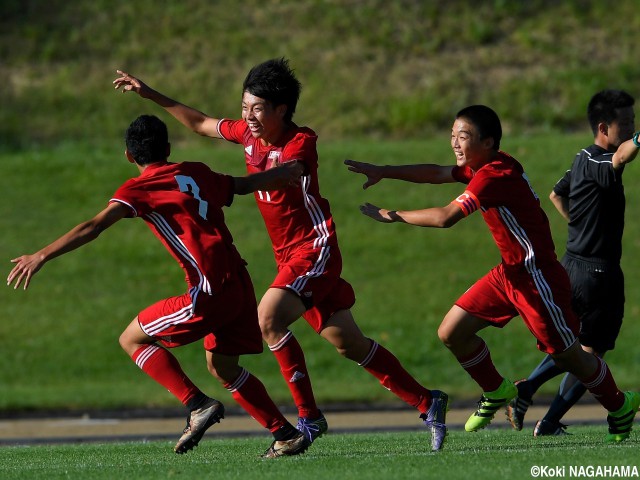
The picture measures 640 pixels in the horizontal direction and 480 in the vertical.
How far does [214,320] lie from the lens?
24.0 feet

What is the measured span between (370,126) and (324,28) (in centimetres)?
405

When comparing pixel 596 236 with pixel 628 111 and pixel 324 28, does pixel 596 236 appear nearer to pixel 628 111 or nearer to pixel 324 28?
pixel 628 111

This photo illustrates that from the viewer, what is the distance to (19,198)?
75.4 ft

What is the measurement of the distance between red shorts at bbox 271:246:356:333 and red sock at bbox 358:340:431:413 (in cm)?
37

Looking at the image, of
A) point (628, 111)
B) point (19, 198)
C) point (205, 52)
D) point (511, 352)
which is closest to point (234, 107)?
point (205, 52)

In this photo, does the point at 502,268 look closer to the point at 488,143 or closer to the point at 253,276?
the point at 488,143

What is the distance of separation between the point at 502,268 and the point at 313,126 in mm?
18608

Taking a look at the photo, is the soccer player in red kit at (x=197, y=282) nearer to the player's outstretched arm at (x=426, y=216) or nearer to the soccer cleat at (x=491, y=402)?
the player's outstretched arm at (x=426, y=216)

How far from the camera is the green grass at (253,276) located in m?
16.8

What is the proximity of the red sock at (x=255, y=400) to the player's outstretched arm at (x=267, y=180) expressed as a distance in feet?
3.89

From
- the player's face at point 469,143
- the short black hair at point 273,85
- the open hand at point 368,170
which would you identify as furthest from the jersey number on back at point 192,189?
the player's face at point 469,143

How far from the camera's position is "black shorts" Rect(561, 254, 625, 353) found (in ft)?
28.6

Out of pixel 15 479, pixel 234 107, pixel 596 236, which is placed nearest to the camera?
pixel 15 479

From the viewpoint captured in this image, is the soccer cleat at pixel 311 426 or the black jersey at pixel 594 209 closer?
the soccer cleat at pixel 311 426
